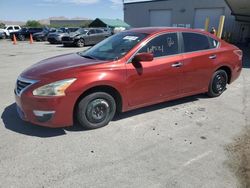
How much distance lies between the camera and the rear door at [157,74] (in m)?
4.06

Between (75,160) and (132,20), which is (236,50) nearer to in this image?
(75,160)

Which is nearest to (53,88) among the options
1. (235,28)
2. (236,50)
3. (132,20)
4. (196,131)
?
(196,131)

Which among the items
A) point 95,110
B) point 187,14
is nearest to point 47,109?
point 95,110

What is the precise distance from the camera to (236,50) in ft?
18.7

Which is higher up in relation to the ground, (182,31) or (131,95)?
(182,31)

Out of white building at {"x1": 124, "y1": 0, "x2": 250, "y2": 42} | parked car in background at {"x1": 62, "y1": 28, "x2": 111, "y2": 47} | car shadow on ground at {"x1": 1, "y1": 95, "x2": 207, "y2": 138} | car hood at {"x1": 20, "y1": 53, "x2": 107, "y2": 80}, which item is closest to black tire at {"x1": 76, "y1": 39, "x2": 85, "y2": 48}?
parked car in background at {"x1": 62, "y1": 28, "x2": 111, "y2": 47}

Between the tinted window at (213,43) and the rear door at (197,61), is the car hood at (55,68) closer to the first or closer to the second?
the rear door at (197,61)

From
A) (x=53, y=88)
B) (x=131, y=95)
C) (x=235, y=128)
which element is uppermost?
(x=53, y=88)

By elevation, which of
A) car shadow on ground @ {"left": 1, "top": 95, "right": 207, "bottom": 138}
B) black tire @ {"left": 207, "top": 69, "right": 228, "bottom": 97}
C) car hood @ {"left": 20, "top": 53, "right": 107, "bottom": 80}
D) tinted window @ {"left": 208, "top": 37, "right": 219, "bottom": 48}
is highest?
tinted window @ {"left": 208, "top": 37, "right": 219, "bottom": 48}

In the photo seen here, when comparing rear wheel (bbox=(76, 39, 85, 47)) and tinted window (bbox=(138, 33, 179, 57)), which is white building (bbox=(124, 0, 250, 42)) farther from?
tinted window (bbox=(138, 33, 179, 57))

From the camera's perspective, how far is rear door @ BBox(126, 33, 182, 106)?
13.3 ft

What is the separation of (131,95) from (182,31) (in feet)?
6.08

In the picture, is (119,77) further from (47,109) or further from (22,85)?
(22,85)

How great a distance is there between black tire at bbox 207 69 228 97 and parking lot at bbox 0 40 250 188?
0.76 meters
